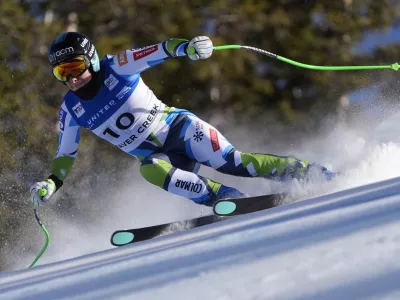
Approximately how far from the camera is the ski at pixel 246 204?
5223mm

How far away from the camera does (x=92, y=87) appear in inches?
219

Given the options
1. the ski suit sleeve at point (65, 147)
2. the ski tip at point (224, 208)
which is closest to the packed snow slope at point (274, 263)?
the ski tip at point (224, 208)

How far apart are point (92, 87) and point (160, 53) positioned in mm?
566

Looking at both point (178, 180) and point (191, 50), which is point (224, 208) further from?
point (191, 50)

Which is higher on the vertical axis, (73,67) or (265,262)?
(73,67)

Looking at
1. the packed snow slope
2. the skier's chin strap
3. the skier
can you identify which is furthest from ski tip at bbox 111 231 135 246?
the packed snow slope

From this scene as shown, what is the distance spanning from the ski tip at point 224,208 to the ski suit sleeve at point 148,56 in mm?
973

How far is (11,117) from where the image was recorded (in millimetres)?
14359

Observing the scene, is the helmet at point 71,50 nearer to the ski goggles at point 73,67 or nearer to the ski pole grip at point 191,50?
the ski goggles at point 73,67

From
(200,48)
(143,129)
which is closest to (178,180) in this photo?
(143,129)

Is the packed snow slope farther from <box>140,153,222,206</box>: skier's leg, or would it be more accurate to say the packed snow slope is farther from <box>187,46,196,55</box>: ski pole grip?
<box>140,153,222,206</box>: skier's leg

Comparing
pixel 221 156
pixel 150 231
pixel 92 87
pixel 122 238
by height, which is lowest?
pixel 122 238

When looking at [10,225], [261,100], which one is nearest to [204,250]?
[10,225]

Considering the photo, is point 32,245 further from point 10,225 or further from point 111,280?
point 111,280
